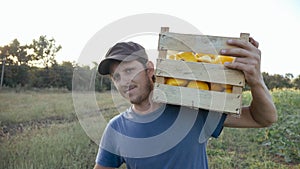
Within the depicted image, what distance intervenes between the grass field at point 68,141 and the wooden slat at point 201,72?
→ 22.9 inches

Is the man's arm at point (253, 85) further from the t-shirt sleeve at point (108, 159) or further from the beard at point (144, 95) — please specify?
the t-shirt sleeve at point (108, 159)

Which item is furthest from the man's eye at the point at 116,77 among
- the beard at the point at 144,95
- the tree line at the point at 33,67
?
the tree line at the point at 33,67

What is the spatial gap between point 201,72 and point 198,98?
102mm

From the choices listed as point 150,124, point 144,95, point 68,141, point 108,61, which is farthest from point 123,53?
point 68,141

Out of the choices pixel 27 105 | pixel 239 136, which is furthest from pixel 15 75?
pixel 239 136

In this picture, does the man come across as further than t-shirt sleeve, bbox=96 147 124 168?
No

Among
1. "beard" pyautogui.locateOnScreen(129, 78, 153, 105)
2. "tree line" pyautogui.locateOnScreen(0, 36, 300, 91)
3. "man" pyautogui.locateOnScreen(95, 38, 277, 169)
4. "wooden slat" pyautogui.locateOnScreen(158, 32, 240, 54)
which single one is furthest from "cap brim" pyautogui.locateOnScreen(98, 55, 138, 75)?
"tree line" pyautogui.locateOnScreen(0, 36, 300, 91)

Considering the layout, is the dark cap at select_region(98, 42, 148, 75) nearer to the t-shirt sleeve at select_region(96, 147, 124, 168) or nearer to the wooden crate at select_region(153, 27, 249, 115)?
the wooden crate at select_region(153, 27, 249, 115)

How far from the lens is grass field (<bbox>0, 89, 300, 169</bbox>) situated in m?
3.31

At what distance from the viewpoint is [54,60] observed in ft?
32.4

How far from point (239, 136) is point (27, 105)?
4.64 meters

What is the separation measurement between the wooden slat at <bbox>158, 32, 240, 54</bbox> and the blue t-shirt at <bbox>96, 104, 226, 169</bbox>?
12.2 inches

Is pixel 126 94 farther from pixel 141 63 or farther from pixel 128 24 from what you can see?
pixel 128 24

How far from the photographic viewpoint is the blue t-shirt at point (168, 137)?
1326mm
